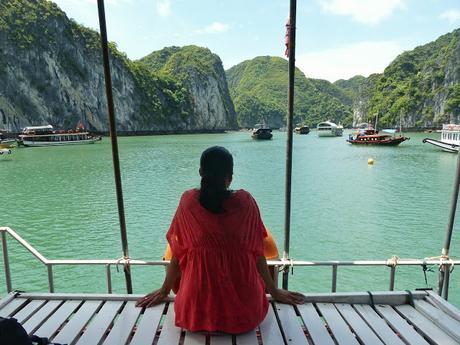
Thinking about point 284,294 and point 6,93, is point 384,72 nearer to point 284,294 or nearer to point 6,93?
point 6,93

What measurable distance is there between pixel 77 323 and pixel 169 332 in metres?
0.63

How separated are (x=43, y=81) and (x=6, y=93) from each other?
25.5 feet

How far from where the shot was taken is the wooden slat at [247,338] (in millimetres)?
2045

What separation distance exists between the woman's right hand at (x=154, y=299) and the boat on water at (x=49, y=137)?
49.9m

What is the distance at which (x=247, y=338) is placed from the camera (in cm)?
209

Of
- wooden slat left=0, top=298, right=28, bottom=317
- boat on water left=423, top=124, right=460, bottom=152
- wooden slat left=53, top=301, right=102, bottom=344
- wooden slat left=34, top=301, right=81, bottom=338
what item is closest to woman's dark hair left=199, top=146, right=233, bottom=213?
wooden slat left=53, top=301, right=102, bottom=344

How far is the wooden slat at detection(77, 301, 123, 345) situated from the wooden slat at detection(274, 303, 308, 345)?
3.63ft

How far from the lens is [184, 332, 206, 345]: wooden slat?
205 cm

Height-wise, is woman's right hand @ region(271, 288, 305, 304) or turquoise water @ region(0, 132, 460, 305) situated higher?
woman's right hand @ region(271, 288, 305, 304)

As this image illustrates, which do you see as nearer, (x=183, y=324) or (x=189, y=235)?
(x=189, y=235)

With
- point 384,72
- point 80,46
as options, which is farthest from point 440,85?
point 80,46

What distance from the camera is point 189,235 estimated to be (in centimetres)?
199

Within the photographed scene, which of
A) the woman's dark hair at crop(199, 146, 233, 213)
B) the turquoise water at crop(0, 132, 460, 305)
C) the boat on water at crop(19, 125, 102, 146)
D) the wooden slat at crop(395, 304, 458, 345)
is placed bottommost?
the turquoise water at crop(0, 132, 460, 305)

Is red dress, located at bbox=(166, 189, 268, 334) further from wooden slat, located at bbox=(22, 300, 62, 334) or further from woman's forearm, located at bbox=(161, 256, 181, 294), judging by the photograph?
wooden slat, located at bbox=(22, 300, 62, 334)
